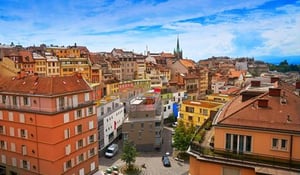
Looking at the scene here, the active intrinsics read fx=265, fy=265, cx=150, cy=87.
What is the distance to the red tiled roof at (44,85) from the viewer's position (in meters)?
31.3

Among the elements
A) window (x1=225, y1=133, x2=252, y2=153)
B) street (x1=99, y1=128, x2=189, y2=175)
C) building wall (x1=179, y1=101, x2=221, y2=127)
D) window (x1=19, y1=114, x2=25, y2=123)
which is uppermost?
window (x1=225, y1=133, x2=252, y2=153)

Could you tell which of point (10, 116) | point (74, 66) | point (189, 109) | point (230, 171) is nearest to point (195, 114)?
point (189, 109)

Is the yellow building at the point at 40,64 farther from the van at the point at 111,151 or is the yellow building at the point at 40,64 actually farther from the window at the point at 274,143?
the window at the point at 274,143

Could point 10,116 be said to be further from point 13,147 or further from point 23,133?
point 13,147

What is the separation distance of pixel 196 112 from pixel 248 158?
114 ft

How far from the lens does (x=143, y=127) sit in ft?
158

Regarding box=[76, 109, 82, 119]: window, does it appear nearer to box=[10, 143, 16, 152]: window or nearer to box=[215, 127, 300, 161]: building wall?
box=[10, 143, 16, 152]: window

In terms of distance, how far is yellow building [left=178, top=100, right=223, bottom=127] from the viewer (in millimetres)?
46750

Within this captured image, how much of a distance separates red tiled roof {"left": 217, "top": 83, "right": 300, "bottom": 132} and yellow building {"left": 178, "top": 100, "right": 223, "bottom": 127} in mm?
30675

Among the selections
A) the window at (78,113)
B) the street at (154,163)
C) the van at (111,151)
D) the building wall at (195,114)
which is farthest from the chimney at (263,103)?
→ the van at (111,151)

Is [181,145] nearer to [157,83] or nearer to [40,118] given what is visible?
[40,118]

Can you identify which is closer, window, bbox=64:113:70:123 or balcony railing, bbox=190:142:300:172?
balcony railing, bbox=190:142:300:172

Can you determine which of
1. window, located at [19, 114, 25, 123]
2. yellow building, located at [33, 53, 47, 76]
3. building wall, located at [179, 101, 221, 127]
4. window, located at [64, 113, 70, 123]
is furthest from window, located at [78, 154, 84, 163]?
yellow building, located at [33, 53, 47, 76]

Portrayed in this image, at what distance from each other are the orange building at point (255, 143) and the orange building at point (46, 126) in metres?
20.5
